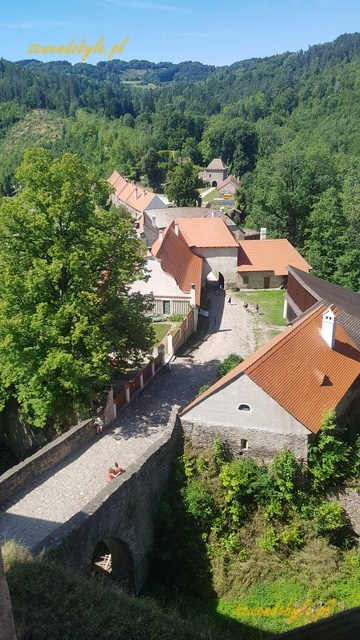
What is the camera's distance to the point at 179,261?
34500mm

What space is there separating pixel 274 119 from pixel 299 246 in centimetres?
9726

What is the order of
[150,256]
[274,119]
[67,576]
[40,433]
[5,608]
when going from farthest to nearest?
[274,119]
[150,256]
[40,433]
[67,576]
[5,608]

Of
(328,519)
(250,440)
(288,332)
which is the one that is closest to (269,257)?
(288,332)

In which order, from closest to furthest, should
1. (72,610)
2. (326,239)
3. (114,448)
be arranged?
(72,610) < (114,448) < (326,239)

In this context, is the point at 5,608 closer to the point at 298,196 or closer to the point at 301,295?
the point at 301,295

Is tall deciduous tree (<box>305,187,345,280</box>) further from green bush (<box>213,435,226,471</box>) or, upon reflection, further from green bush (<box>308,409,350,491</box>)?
green bush (<box>213,435,226,471</box>)

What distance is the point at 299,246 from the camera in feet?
153

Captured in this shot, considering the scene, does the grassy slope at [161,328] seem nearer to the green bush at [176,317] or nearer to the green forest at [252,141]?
the green bush at [176,317]

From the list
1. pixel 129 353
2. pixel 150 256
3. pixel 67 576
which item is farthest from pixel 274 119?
pixel 67 576

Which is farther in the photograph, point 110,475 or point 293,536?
point 293,536

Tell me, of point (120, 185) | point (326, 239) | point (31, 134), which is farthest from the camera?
point (31, 134)

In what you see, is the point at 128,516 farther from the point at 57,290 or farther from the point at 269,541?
the point at 57,290

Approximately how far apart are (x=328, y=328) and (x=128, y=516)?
9610 millimetres

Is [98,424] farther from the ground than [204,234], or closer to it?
closer to it
